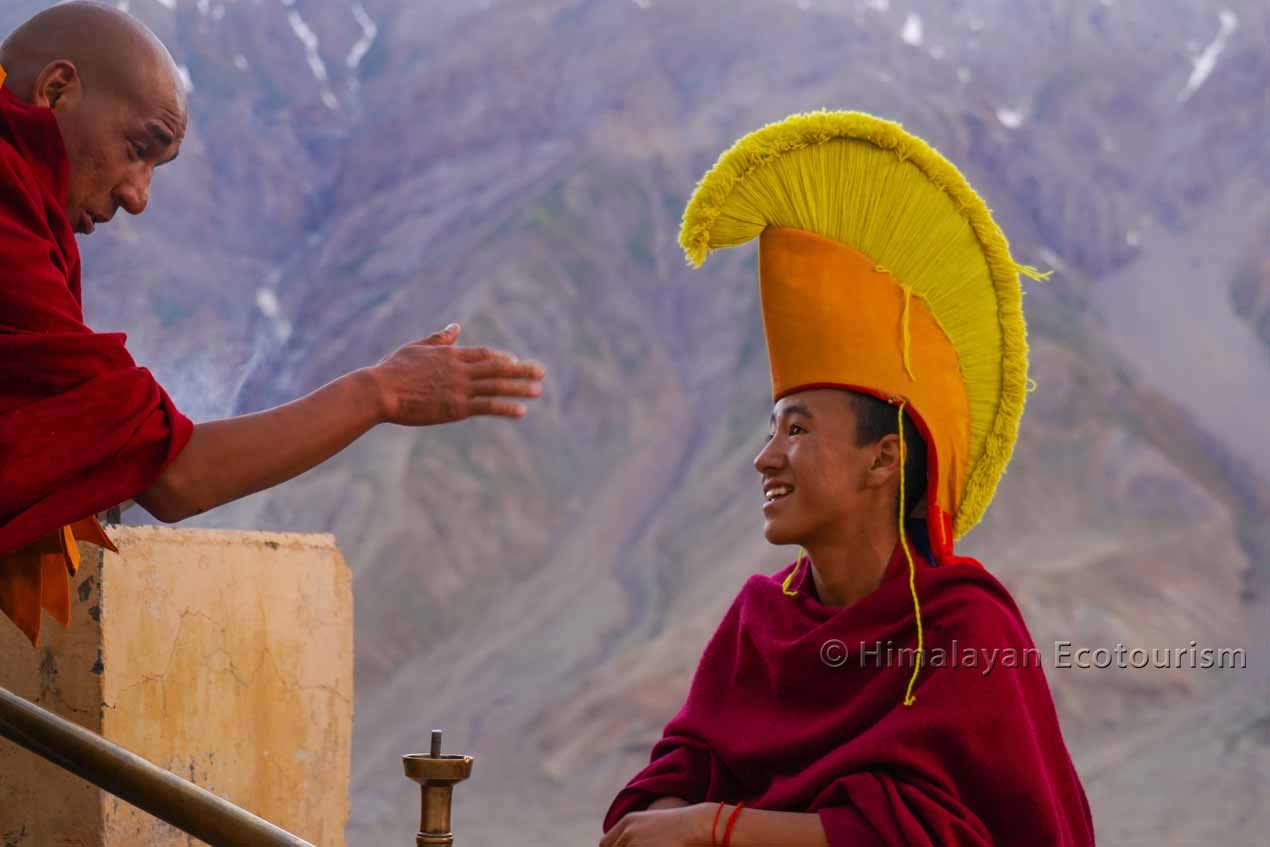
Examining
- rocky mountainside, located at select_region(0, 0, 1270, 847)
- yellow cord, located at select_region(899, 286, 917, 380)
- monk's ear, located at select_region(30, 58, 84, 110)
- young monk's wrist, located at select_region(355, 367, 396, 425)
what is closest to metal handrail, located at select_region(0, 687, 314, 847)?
young monk's wrist, located at select_region(355, 367, 396, 425)

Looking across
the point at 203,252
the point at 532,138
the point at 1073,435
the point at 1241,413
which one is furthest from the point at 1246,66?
the point at 203,252

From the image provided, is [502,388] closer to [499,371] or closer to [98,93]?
[499,371]

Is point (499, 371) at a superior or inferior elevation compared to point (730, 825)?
superior

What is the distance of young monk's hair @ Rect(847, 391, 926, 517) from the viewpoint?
2.42m

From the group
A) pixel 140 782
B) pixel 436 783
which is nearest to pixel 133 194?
pixel 140 782

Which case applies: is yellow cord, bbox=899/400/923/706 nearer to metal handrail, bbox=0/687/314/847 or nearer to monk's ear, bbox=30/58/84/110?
metal handrail, bbox=0/687/314/847

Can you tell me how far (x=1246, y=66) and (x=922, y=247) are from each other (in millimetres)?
32168

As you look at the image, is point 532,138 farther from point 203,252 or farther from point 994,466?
point 994,466

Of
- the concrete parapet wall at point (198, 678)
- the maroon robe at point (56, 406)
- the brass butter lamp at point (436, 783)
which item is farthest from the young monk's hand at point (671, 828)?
the concrete parapet wall at point (198, 678)

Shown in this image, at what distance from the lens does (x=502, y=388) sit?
2.18 m

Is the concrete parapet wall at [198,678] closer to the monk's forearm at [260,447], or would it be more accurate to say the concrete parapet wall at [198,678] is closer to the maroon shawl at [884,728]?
the monk's forearm at [260,447]

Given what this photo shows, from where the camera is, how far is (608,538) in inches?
1051

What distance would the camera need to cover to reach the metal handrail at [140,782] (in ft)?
6.20

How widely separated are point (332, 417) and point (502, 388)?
24cm
